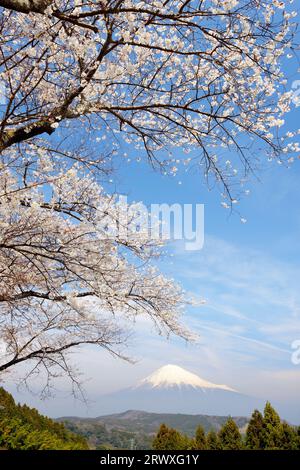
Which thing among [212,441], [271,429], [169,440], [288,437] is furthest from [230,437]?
[169,440]

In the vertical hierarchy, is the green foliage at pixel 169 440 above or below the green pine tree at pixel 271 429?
below

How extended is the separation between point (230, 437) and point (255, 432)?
2.72ft

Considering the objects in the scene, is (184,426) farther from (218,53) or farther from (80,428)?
(218,53)

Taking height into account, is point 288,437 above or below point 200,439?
above

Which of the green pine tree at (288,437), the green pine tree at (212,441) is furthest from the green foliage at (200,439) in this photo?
the green pine tree at (288,437)

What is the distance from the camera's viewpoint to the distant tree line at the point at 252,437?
30.6 ft

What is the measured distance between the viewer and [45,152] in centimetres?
891

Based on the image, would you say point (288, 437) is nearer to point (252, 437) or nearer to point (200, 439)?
point (252, 437)

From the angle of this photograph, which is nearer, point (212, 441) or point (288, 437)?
point (288, 437)

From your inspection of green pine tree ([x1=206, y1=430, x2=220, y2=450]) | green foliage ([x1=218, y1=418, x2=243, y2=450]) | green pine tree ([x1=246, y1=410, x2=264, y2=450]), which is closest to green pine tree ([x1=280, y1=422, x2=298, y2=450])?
green pine tree ([x1=246, y1=410, x2=264, y2=450])

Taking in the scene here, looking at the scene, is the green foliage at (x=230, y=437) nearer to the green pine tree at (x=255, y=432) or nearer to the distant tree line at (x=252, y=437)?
the distant tree line at (x=252, y=437)

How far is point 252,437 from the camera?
9.80 m
